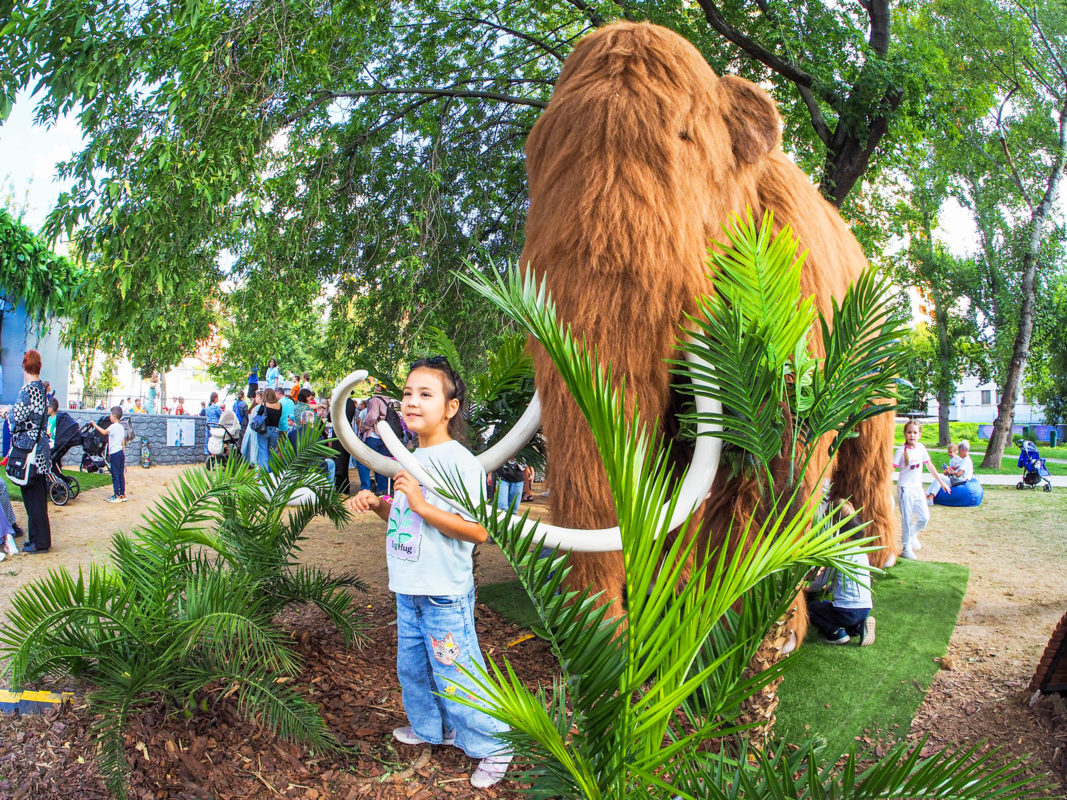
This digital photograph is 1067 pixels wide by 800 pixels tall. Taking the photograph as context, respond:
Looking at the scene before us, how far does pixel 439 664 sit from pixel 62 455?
754 cm

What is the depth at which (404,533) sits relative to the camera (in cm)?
246

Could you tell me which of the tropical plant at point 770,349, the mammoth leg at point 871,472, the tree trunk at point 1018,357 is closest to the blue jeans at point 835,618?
the mammoth leg at point 871,472

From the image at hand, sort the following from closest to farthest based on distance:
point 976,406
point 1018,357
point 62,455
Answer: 1. point 62,455
2. point 1018,357
3. point 976,406

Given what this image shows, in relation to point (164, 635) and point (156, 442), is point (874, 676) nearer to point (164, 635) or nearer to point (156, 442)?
point (164, 635)

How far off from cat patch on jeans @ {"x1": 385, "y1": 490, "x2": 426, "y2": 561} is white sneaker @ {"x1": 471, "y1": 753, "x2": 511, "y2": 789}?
2.40ft

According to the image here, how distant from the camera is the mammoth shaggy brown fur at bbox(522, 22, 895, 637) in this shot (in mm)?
2184

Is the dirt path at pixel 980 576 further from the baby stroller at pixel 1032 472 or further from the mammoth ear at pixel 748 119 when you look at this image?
the mammoth ear at pixel 748 119

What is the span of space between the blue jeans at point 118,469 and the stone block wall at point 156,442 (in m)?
4.12

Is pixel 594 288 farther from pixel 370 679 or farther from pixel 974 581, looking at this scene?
pixel 974 581

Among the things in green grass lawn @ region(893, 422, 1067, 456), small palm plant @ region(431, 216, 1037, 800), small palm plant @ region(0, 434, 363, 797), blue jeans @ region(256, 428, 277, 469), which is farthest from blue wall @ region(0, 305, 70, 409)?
green grass lawn @ region(893, 422, 1067, 456)

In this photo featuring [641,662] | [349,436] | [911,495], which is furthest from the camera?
[911,495]

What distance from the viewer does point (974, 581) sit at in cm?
573

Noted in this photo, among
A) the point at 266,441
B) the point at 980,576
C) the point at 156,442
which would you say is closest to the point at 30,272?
the point at 156,442

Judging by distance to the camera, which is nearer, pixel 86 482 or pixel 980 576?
pixel 980 576
